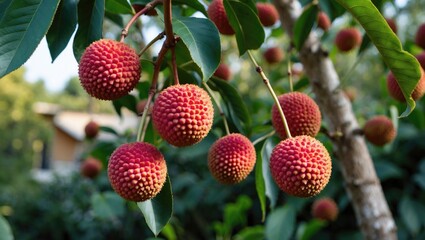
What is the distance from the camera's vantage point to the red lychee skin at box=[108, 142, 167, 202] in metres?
0.74

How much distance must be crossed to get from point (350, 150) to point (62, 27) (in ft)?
2.80

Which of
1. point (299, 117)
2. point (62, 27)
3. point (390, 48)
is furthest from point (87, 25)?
point (390, 48)

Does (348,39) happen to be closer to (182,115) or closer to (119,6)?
(119,6)

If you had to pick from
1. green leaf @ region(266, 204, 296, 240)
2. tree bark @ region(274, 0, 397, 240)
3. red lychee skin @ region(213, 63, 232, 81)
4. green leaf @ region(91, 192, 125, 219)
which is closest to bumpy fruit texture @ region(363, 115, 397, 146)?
tree bark @ region(274, 0, 397, 240)

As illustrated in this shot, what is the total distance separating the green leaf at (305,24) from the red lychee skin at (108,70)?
0.65 meters

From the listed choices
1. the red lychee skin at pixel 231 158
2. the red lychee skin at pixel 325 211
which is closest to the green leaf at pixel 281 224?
the red lychee skin at pixel 325 211

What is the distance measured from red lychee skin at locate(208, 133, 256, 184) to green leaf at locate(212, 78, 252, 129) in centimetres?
14

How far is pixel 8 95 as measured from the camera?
47.9 ft

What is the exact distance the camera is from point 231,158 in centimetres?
88

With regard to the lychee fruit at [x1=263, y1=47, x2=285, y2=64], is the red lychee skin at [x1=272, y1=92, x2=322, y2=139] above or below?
above

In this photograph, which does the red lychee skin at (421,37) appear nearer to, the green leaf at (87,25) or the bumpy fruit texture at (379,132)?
the bumpy fruit texture at (379,132)

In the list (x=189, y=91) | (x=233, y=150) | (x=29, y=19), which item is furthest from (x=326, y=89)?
(x=29, y=19)

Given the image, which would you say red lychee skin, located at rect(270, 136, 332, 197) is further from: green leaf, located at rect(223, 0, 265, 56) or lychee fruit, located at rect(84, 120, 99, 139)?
lychee fruit, located at rect(84, 120, 99, 139)

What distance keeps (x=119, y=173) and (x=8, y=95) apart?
1517 centimetres
